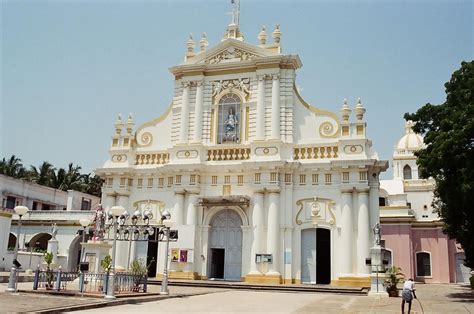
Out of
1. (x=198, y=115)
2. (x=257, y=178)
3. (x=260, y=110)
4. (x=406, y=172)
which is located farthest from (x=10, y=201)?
(x=406, y=172)

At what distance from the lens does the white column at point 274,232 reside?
26516 millimetres

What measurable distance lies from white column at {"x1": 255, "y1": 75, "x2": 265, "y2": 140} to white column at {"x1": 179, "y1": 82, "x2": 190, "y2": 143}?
4.55 metres

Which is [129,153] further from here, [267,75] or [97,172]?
[267,75]

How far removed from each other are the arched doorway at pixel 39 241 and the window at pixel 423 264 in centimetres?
2981

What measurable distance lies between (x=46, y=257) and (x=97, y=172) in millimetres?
12305

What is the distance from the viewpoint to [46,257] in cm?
1909

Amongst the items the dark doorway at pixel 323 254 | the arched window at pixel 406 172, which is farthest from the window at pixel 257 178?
the arched window at pixel 406 172

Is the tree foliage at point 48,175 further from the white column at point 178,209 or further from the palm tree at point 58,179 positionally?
the white column at point 178,209

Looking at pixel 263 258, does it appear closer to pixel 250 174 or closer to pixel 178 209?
pixel 250 174

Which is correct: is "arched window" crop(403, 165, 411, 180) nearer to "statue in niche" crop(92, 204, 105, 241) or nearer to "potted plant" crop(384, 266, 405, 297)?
"potted plant" crop(384, 266, 405, 297)

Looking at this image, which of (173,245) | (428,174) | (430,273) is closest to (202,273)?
(173,245)

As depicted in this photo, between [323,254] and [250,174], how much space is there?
Result: 603 centimetres

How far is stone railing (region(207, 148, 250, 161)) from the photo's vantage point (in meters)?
28.9

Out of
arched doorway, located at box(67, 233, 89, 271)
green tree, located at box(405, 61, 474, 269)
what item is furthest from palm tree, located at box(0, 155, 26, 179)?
green tree, located at box(405, 61, 474, 269)
